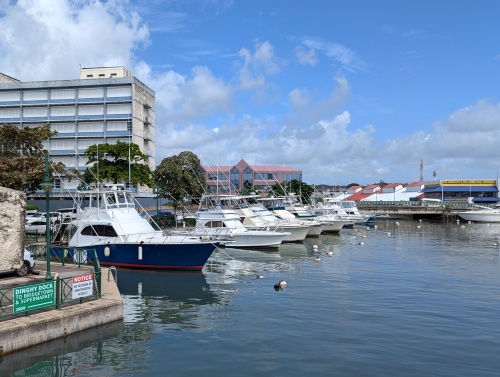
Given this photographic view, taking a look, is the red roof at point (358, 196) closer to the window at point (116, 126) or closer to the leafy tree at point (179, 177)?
the window at point (116, 126)

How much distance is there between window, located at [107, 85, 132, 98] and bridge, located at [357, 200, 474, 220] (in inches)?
2305

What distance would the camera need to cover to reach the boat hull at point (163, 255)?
26.5m

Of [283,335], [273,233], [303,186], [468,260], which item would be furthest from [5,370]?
[303,186]

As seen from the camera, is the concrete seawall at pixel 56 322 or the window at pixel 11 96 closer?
the concrete seawall at pixel 56 322

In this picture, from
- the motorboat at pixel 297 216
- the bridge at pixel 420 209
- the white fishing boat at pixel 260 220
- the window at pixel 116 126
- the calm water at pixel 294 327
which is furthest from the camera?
the bridge at pixel 420 209

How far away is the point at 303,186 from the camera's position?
97500 mm

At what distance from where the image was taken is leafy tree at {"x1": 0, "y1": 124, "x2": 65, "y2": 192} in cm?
3419

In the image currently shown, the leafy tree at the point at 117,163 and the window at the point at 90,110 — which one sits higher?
the window at the point at 90,110

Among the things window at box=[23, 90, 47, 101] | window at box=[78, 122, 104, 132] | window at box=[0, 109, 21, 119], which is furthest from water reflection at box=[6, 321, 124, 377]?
window at box=[0, 109, 21, 119]

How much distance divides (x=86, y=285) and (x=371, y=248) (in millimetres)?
31646

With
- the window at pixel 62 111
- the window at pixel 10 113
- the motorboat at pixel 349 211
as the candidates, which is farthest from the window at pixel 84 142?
the motorboat at pixel 349 211

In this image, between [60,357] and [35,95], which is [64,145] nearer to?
[35,95]

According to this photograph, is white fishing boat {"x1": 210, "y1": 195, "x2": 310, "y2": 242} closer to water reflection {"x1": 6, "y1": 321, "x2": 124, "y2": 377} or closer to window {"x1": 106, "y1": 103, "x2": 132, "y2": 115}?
water reflection {"x1": 6, "y1": 321, "x2": 124, "y2": 377}

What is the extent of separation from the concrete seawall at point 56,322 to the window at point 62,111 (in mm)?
77653
